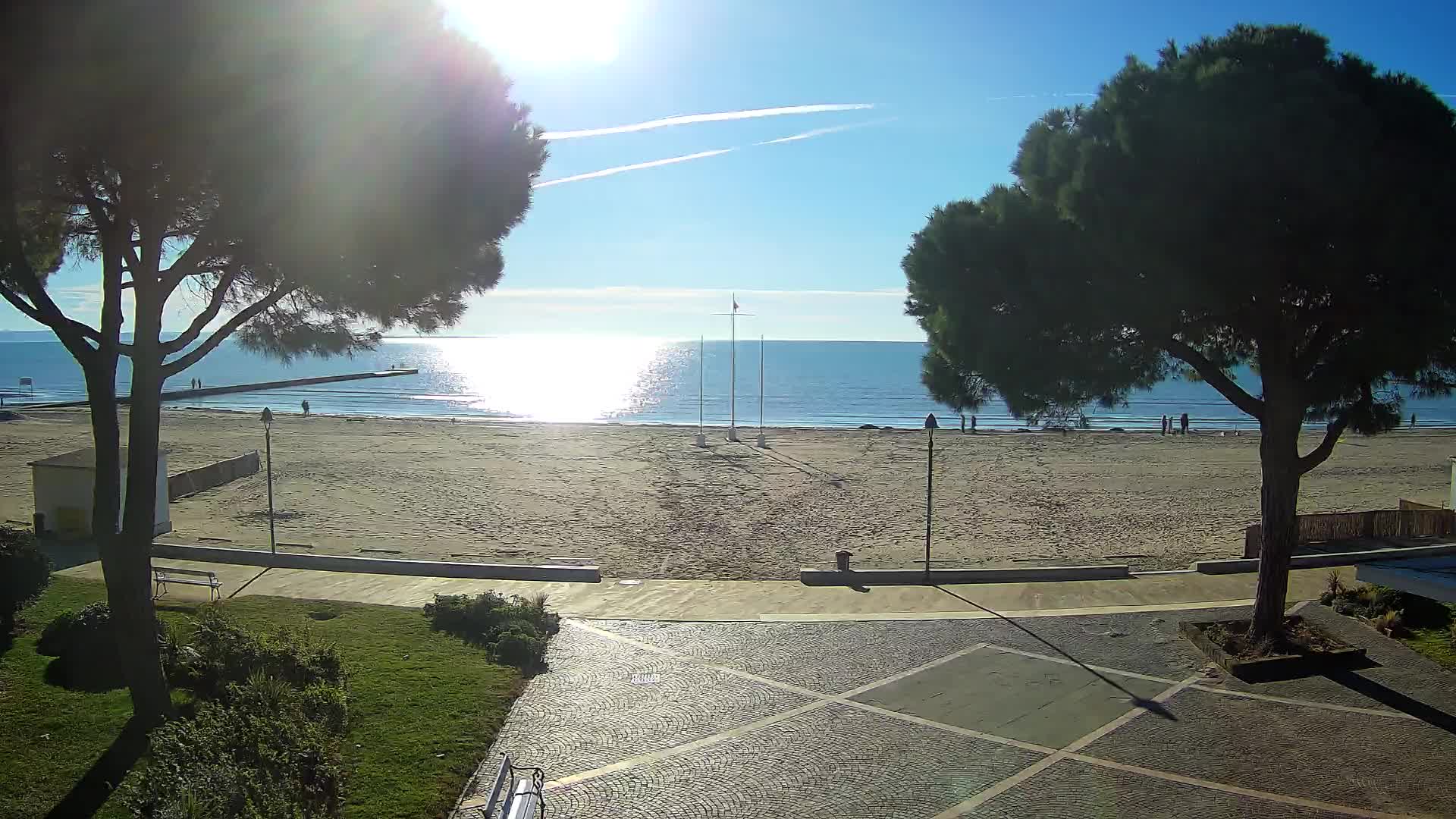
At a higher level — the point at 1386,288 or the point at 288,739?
the point at 1386,288

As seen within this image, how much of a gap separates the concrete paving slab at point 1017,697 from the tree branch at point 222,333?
7484mm

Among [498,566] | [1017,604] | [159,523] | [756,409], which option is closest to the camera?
[1017,604]

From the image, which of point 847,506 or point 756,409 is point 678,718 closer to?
point 847,506

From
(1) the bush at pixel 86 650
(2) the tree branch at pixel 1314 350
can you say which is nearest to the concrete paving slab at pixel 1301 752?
(2) the tree branch at pixel 1314 350

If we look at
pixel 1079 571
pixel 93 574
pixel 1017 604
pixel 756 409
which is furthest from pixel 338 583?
pixel 756 409

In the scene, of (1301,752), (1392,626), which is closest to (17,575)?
(1301,752)

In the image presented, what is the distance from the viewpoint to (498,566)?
16.0m

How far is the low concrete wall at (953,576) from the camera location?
1586 centimetres

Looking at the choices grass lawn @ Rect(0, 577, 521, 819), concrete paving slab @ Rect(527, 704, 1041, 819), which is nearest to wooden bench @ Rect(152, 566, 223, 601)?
grass lawn @ Rect(0, 577, 521, 819)

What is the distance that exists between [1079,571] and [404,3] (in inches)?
546

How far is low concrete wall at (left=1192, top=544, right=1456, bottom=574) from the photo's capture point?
16625mm

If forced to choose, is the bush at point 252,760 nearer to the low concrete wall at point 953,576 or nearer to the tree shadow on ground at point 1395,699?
the low concrete wall at point 953,576

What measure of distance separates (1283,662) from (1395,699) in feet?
3.69

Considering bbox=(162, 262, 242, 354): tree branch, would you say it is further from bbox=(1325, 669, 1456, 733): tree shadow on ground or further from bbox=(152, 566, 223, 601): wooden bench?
bbox=(1325, 669, 1456, 733): tree shadow on ground
